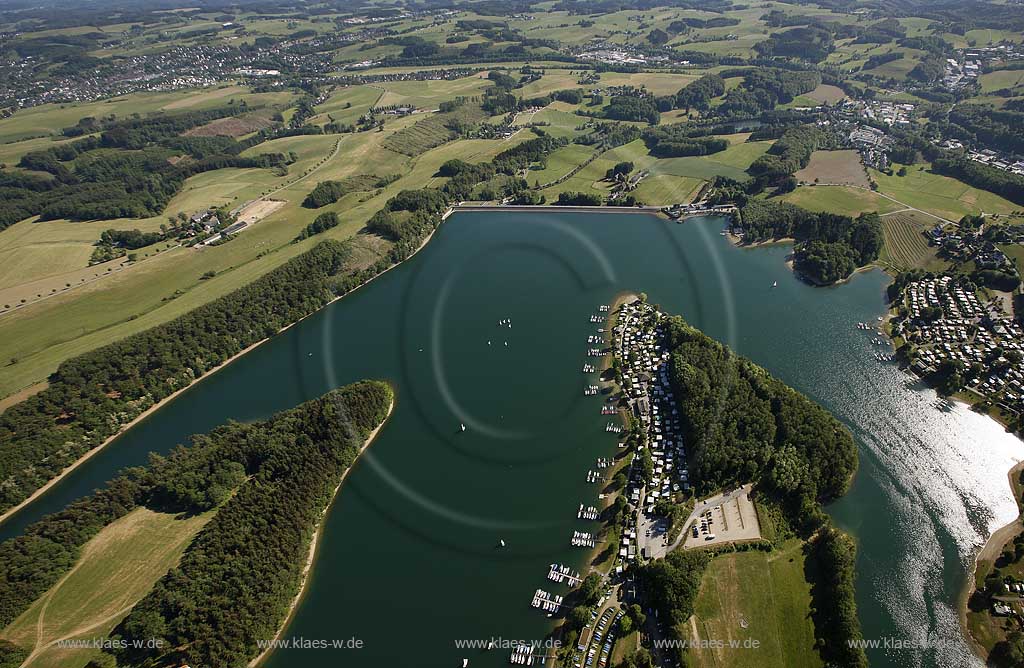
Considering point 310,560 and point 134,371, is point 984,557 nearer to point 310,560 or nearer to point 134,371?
point 310,560

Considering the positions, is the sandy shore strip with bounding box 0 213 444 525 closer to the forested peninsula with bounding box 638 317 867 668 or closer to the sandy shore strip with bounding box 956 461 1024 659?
the forested peninsula with bounding box 638 317 867 668

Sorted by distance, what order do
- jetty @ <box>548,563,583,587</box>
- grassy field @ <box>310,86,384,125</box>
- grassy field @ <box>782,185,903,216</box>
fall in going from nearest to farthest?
jetty @ <box>548,563,583,587</box>, grassy field @ <box>782,185,903,216</box>, grassy field @ <box>310,86,384,125</box>

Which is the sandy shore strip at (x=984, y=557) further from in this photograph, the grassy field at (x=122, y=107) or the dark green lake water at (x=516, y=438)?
the grassy field at (x=122, y=107)

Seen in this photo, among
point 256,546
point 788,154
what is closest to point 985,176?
point 788,154

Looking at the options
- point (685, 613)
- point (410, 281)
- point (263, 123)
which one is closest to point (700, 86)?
point (410, 281)

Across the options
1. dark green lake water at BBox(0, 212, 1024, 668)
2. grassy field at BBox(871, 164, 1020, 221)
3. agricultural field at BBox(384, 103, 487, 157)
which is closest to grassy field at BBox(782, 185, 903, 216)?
grassy field at BBox(871, 164, 1020, 221)

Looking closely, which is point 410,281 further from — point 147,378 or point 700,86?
point 700,86
